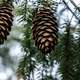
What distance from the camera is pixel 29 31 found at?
1.48 m

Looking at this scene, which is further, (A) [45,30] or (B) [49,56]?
(B) [49,56]

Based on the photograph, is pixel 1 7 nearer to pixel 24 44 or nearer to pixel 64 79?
pixel 24 44

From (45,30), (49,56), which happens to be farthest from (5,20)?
(49,56)

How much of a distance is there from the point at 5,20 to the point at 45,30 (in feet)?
0.47

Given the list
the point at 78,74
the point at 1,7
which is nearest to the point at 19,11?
the point at 1,7

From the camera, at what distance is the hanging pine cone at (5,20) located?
47.6 inches

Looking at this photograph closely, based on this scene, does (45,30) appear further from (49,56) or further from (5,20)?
(49,56)

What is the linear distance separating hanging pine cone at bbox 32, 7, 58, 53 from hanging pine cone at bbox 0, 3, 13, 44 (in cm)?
8

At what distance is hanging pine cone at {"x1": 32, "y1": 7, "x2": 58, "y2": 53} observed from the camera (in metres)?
1.16

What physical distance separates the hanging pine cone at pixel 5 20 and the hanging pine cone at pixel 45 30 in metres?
0.08

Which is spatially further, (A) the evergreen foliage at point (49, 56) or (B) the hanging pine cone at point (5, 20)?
(A) the evergreen foliage at point (49, 56)

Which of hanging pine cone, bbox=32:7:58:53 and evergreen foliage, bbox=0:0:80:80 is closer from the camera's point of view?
hanging pine cone, bbox=32:7:58:53

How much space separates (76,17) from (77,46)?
163 mm

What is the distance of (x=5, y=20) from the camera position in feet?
4.18
